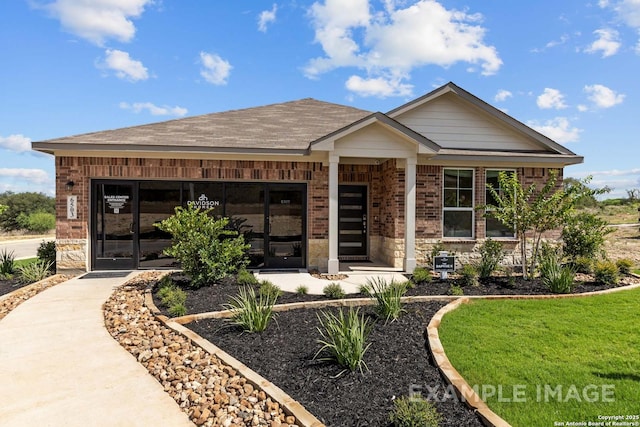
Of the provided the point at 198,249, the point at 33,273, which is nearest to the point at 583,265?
the point at 198,249

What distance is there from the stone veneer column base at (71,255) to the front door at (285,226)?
4694 millimetres

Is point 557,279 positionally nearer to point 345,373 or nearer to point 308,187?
point 345,373

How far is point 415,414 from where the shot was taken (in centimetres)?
302

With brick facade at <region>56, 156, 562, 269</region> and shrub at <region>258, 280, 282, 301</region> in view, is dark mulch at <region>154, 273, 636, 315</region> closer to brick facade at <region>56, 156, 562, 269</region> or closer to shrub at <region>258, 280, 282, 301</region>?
shrub at <region>258, 280, 282, 301</region>

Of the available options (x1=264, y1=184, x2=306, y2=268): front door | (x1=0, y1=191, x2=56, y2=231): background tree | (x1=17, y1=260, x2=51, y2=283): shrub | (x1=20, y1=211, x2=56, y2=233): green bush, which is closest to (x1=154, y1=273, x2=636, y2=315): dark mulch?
(x1=264, y1=184, x2=306, y2=268): front door

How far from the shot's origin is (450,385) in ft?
12.2

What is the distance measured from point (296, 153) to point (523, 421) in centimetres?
783

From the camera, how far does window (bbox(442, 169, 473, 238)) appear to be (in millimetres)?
11055

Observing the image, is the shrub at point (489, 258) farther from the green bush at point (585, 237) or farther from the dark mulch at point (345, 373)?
the dark mulch at point (345, 373)

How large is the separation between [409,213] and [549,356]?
595 centimetres

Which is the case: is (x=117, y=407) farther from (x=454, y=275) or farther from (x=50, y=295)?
(x=454, y=275)

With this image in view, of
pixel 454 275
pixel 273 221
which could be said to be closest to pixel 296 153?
pixel 273 221

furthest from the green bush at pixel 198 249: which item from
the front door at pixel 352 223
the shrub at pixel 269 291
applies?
the front door at pixel 352 223

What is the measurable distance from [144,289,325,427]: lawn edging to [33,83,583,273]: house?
16.5 feet
